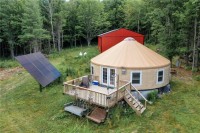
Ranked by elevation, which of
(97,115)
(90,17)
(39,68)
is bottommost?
(97,115)

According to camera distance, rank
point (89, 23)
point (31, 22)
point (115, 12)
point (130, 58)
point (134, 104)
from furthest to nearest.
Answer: point (115, 12) < point (89, 23) < point (31, 22) < point (130, 58) < point (134, 104)

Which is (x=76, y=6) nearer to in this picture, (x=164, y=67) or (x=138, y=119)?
(x=164, y=67)

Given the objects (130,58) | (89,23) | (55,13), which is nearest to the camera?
(130,58)

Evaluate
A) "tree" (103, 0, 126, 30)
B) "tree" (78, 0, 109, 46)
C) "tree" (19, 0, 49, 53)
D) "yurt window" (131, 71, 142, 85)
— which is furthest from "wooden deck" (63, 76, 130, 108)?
"tree" (103, 0, 126, 30)

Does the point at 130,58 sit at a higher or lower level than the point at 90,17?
lower

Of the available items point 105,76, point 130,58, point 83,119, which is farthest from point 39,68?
point 130,58

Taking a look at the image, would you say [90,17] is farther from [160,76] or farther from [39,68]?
[160,76]

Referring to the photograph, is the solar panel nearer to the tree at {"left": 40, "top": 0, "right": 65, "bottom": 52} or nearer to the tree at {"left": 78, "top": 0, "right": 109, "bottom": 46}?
the tree at {"left": 40, "top": 0, "right": 65, "bottom": 52}
